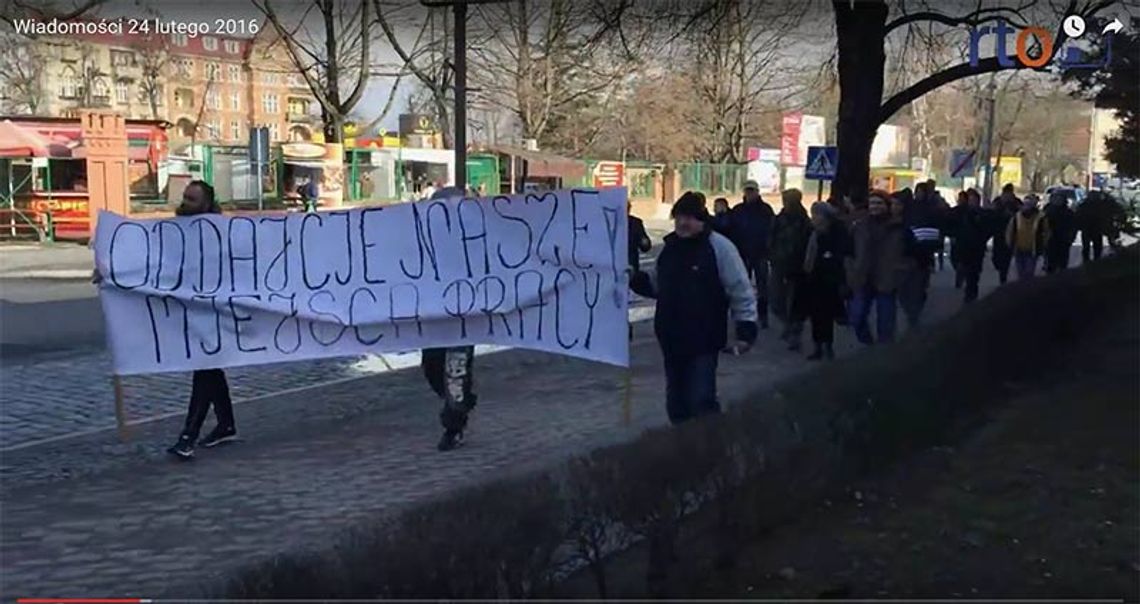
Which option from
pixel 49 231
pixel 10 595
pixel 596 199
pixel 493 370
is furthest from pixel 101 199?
pixel 10 595

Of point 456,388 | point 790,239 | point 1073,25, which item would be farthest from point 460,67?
point 1073,25

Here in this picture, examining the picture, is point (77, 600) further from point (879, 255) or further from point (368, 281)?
point (879, 255)

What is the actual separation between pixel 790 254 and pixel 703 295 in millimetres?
5660

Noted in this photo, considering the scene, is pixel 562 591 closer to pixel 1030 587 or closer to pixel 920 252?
pixel 1030 587

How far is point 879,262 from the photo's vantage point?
1209 centimetres

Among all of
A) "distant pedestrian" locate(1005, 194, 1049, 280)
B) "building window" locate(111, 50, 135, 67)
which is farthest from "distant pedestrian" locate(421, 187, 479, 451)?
"building window" locate(111, 50, 135, 67)

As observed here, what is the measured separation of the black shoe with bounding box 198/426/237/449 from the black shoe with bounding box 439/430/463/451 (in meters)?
1.37

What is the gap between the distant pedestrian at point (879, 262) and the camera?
12.0 m

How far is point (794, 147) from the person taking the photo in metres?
53.2

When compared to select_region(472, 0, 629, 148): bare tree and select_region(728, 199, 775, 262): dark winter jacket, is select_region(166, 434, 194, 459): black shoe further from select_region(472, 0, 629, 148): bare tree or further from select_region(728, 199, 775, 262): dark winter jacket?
select_region(472, 0, 629, 148): bare tree

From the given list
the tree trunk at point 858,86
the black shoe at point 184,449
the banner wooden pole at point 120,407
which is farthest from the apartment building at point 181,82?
the black shoe at point 184,449

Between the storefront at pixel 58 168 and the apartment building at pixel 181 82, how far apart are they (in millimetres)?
4503

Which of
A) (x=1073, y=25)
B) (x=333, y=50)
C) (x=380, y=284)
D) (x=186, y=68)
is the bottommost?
(x=380, y=284)

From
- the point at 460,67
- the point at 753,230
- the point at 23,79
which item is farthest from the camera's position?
the point at 23,79
